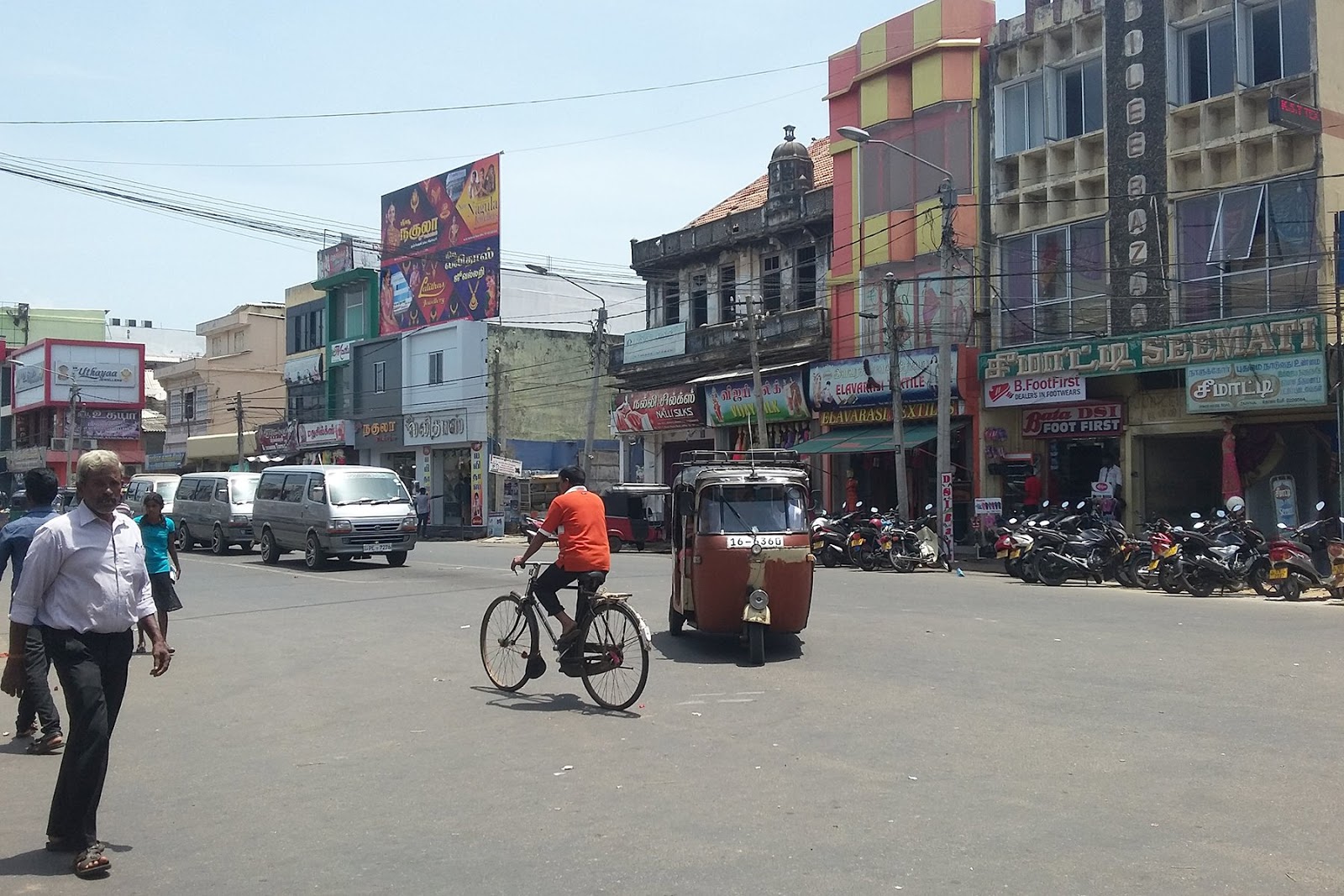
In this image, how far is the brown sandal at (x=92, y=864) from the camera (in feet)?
17.5

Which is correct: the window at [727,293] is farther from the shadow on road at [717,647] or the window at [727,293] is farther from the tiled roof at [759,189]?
A: the shadow on road at [717,647]

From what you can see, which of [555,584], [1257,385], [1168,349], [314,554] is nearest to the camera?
[555,584]

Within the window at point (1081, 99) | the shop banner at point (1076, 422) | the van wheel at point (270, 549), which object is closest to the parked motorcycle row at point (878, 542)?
the shop banner at point (1076, 422)

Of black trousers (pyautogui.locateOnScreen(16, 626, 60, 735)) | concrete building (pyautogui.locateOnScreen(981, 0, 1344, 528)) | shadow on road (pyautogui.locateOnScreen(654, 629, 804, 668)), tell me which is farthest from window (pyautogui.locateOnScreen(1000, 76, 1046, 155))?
black trousers (pyautogui.locateOnScreen(16, 626, 60, 735))

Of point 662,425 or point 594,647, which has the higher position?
point 662,425

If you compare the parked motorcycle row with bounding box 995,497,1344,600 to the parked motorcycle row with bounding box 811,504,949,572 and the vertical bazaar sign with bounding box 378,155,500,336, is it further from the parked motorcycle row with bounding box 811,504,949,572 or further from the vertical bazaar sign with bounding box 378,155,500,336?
the vertical bazaar sign with bounding box 378,155,500,336

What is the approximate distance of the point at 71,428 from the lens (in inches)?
2571

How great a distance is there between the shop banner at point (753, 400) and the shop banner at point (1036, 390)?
6887mm

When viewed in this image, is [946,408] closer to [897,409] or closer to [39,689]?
[897,409]

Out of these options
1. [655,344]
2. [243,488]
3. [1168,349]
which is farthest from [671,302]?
[1168,349]

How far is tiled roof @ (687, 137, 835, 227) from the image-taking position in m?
38.8

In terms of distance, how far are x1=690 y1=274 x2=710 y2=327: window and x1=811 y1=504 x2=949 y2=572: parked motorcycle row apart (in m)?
14.6

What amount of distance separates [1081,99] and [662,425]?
56.9ft

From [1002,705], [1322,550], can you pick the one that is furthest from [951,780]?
[1322,550]
